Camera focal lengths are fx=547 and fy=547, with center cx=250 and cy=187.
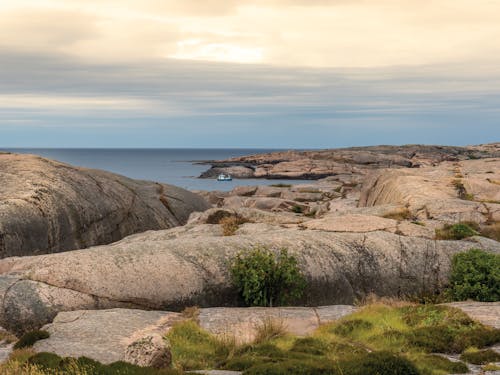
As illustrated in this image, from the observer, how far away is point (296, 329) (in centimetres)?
1670

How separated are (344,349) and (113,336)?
6239 mm

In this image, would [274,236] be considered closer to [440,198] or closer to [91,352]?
[91,352]

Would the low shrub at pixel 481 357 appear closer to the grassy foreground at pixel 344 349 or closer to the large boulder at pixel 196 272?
the grassy foreground at pixel 344 349

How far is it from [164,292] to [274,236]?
566 centimetres

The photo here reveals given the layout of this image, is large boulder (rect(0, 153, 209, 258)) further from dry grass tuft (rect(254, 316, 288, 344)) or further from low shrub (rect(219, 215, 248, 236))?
dry grass tuft (rect(254, 316, 288, 344))

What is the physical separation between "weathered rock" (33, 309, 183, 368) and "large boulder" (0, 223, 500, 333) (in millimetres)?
947

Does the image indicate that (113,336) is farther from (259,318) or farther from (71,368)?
(259,318)

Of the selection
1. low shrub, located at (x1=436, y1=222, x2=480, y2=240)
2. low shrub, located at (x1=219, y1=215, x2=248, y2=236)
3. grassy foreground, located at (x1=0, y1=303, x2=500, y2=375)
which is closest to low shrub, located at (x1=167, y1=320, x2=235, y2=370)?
grassy foreground, located at (x1=0, y1=303, x2=500, y2=375)

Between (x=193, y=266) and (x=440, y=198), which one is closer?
(x=193, y=266)

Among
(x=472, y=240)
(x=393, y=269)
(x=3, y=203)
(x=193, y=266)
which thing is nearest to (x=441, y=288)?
(x=393, y=269)

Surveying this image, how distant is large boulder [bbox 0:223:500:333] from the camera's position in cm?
1788

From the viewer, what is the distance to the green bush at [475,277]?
2044cm

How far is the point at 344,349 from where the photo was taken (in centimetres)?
1409

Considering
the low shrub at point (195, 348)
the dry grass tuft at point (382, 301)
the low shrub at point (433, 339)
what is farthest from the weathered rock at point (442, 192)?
the low shrub at point (195, 348)
